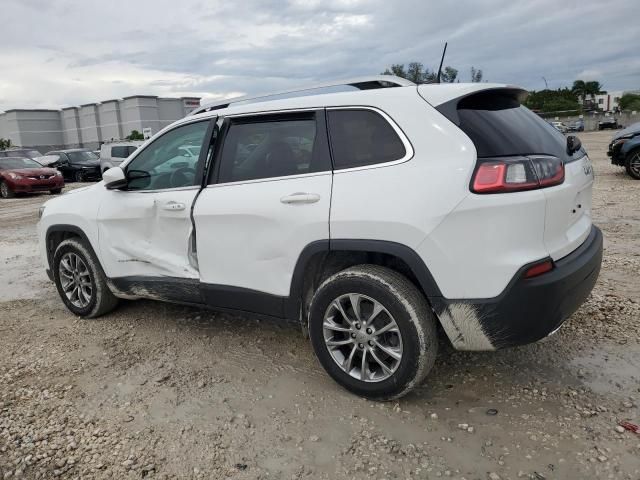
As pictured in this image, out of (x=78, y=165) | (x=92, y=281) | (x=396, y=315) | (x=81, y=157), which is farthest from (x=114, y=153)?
(x=396, y=315)

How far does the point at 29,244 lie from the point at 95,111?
6631 centimetres

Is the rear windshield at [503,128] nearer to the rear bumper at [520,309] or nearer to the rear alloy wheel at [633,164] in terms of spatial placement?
the rear bumper at [520,309]

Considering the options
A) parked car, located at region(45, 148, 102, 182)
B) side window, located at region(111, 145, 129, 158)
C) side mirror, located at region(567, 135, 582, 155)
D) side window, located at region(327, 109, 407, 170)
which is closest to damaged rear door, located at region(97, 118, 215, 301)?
side window, located at region(327, 109, 407, 170)

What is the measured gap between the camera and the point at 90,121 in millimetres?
68688

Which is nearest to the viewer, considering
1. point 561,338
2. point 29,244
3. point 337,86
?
point 337,86

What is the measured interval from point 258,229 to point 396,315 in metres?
1.06

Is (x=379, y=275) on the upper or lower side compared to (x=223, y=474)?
upper

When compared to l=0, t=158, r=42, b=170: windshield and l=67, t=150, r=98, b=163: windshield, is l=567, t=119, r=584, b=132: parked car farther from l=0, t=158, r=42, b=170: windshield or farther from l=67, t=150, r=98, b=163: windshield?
l=0, t=158, r=42, b=170: windshield

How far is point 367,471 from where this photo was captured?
8.46 feet

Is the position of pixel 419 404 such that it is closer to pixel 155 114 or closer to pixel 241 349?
pixel 241 349

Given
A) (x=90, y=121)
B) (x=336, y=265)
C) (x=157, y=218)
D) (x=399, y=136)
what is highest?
(x=90, y=121)

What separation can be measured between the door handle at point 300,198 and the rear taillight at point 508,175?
0.93 m

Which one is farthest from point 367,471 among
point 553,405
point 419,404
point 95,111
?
point 95,111

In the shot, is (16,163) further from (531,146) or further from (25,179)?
(531,146)
